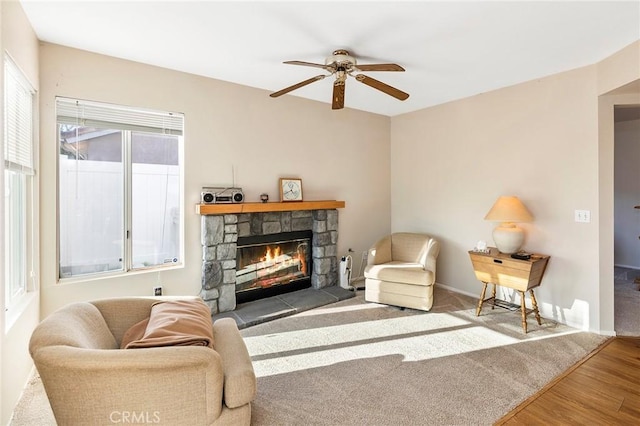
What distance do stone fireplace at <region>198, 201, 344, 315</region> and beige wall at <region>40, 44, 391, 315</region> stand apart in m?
0.16

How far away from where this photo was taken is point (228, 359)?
5.58 ft

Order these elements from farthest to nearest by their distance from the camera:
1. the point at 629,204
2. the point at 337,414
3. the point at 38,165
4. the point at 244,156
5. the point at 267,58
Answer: the point at 629,204 → the point at 244,156 → the point at 267,58 → the point at 38,165 → the point at 337,414

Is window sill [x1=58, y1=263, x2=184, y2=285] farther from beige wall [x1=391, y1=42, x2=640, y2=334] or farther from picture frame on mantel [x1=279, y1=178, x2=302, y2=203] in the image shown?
beige wall [x1=391, y1=42, x2=640, y2=334]

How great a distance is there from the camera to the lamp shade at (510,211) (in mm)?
3318

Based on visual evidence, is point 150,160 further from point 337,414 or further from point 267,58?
point 337,414

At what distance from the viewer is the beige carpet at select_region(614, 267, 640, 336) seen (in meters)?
3.16

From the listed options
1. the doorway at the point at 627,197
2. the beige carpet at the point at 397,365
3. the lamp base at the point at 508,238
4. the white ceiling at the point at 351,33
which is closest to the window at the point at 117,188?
the white ceiling at the point at 351,33

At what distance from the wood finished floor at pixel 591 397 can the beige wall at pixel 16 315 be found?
2.86 m

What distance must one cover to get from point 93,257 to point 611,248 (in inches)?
190

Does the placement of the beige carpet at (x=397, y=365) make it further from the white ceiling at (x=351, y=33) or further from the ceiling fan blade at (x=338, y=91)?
the white ceiling at (x=351, y=33)

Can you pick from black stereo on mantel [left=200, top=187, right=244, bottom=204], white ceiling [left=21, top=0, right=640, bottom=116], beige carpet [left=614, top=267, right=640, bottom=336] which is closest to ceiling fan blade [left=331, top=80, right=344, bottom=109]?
white ceiling [left=21, top=0, right=640, bottom=116]

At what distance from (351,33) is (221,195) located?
6.70 feet

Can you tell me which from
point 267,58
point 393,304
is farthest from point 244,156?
point 393,304

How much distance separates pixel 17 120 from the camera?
2.24 meters
